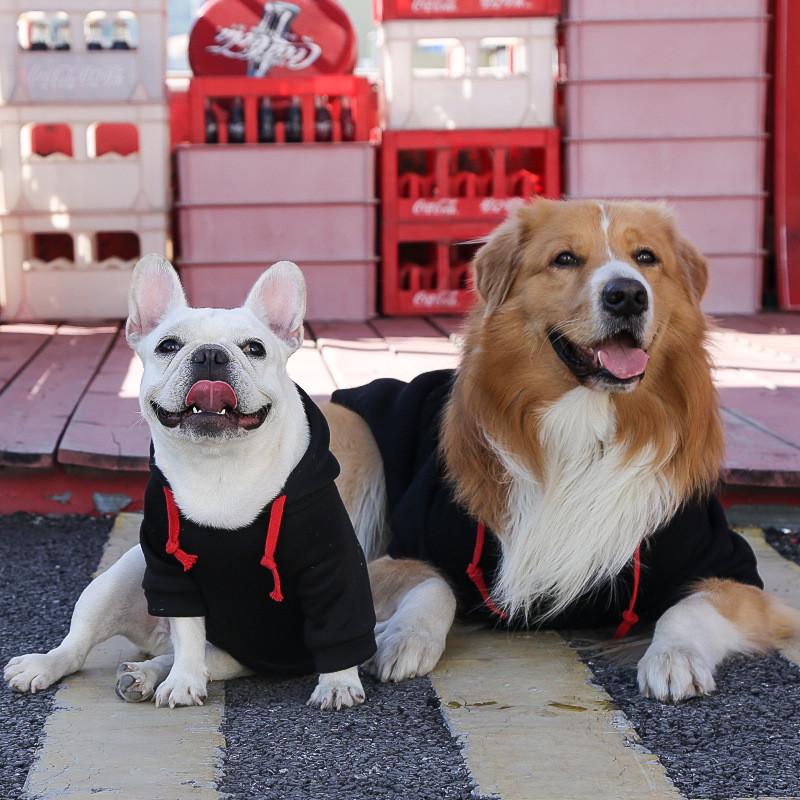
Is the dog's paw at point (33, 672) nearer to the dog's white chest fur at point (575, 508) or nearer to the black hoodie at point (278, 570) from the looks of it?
the black hoodie at point (278, 570)

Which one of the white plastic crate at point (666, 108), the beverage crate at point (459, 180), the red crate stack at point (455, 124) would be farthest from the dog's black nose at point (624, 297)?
the white plastic crate at point (666, 108)

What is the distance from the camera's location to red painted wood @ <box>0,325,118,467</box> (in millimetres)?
3893

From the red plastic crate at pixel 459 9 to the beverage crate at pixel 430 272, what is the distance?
1.07m

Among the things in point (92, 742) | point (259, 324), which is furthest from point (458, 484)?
point (92, 742)

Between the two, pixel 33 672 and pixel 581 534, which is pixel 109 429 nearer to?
pixel 33 672

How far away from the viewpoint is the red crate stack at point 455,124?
20.9 feet

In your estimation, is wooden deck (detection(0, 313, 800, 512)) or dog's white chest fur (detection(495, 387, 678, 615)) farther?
wooden deck (detection(0, 313, 800, 512))

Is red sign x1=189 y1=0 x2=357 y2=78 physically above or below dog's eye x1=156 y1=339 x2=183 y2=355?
above

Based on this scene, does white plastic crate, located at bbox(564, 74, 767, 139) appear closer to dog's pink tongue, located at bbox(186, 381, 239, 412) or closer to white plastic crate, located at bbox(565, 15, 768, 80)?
white plastic crate, located at bbox(565, 15, 768, 80)

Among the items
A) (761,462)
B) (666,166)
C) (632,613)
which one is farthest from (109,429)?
(666,166)

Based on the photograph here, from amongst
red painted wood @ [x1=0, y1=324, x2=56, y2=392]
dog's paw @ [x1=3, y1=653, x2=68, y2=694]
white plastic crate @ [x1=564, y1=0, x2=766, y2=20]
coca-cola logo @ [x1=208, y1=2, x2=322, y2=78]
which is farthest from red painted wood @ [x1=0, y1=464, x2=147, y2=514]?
white plastic crate @ [x1=564, y1=0, x2=766, y2=20]

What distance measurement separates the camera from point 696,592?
2861 millimetres

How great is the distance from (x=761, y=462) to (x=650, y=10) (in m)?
3.48

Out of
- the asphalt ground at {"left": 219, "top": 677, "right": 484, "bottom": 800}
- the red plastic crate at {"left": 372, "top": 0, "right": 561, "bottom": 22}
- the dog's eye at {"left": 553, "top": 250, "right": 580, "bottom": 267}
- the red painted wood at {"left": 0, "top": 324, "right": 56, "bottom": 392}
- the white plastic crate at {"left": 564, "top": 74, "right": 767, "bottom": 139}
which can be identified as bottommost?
the asphalt ground at {"left": 219, "top": 677, "right": 484, "bottom": 800}
